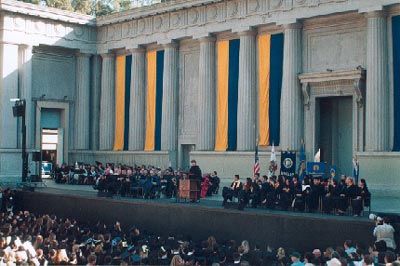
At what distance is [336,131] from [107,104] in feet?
55.3

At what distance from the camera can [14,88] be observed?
1469 inches

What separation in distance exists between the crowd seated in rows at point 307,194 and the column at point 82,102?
761 inches

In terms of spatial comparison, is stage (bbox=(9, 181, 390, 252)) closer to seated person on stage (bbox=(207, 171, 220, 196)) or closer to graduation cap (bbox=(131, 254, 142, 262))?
seated person on stage (bbox=(207, 171, 220, 196))

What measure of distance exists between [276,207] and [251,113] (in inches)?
444

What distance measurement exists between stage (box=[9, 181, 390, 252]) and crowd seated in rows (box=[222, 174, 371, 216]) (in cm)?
104

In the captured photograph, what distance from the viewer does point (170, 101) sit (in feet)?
121

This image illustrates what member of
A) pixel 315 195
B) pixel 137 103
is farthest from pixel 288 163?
pixel 137 103

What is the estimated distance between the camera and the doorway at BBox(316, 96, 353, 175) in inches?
1201

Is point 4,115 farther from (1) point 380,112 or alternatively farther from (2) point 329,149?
(1) point 380,112

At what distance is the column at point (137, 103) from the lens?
38656mm

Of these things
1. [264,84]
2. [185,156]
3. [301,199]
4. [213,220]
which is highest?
[264,84]

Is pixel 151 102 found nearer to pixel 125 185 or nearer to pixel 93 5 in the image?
pixel 125 185

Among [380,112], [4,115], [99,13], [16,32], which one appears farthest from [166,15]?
[99,13]

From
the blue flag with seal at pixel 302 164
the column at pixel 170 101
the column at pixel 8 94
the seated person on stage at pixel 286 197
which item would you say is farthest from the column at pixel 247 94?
the column at pixel 8 94
